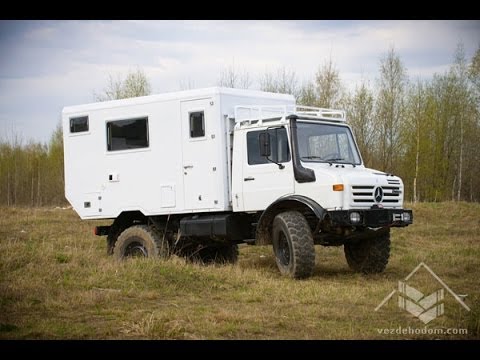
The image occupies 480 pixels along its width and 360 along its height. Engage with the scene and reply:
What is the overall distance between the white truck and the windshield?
0.8 inches

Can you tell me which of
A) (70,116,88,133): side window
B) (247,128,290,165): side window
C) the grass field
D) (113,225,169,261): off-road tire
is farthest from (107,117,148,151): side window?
(247,128,290,165): side window

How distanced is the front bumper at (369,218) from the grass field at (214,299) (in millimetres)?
1014

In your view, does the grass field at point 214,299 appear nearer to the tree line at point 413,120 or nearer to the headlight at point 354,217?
the headlight at point 354,217

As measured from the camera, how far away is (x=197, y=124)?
13.7 meters

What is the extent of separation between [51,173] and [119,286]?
34.1m

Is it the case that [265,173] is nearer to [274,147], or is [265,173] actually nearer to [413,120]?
[274,147]

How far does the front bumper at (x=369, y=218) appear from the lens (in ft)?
38.7

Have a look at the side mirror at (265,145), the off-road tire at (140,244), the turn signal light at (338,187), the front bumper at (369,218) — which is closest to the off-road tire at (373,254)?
the front bumper at (369,218)

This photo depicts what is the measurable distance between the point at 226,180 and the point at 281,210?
1281 millimetres

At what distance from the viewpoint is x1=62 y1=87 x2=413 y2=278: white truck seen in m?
12.2

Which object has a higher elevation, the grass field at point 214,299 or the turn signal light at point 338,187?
the turn signal light at point 338,187

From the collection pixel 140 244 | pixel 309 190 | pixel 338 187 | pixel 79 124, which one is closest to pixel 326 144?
pixel 309 190

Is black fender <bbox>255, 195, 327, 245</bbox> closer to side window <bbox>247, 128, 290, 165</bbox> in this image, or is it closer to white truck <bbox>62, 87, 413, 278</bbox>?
white truck <bbox>62, 87, 413, 278</bbox>

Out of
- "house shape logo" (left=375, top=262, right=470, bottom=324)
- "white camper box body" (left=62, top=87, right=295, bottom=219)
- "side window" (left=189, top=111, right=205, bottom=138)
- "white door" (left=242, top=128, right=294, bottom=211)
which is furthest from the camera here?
"side window" (left=189, top=111, right=205, bottom=138)
